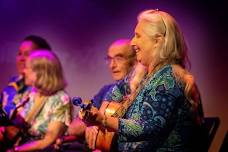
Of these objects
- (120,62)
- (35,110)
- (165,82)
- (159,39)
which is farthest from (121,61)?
(165,82)

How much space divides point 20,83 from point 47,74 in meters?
0.63

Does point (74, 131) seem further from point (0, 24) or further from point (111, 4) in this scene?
point (0, 24)

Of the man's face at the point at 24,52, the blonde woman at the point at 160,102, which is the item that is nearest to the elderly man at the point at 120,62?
the man's face at the point at 24,52

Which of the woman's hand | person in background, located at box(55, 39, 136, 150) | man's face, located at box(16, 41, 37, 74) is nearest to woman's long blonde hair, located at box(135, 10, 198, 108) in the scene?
the woman's hand

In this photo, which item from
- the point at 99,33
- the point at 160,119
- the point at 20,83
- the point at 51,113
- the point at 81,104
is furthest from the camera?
the point at 99,33

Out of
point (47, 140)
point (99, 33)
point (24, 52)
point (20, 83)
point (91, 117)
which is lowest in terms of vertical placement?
point (47, 140)

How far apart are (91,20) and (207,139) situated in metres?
2.62

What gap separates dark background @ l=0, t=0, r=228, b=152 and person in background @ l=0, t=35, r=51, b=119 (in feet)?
1.04

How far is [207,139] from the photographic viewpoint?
287cm

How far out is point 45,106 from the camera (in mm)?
4336

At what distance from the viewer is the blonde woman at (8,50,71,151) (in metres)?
4.22

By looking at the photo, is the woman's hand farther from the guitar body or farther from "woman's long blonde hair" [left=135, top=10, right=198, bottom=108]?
"woman's long blonde hair" [left=135, top=10, right=198, bottom=108]

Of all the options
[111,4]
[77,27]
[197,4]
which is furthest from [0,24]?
[197,4]

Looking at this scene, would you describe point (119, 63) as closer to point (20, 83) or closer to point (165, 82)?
point (20, 83)
